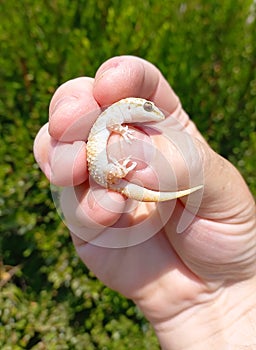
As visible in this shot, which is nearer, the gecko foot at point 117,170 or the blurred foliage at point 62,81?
the gecko foot at point 117,170

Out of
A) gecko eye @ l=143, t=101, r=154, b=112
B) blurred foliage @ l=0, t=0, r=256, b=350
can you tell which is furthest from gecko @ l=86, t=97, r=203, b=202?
blurred foliage @ l=0, t=0, r=256, b=350

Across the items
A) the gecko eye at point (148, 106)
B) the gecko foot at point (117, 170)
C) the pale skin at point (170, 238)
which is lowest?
the pale skin at point (170, 238)

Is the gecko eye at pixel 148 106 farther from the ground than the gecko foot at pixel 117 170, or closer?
farther from the ground

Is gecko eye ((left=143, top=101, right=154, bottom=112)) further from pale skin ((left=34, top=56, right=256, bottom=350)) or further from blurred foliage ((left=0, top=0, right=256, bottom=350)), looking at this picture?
blurred foliage ((left=0, top=0, right=256, bottom=350))

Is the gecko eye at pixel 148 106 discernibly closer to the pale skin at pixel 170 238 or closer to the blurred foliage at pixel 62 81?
the pale skin at pixel 170 238

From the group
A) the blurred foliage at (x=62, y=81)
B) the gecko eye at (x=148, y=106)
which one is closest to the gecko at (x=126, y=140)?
the gecko eye at (x=148, y=106)

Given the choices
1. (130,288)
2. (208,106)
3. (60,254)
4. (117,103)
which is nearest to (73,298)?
(60,254)
